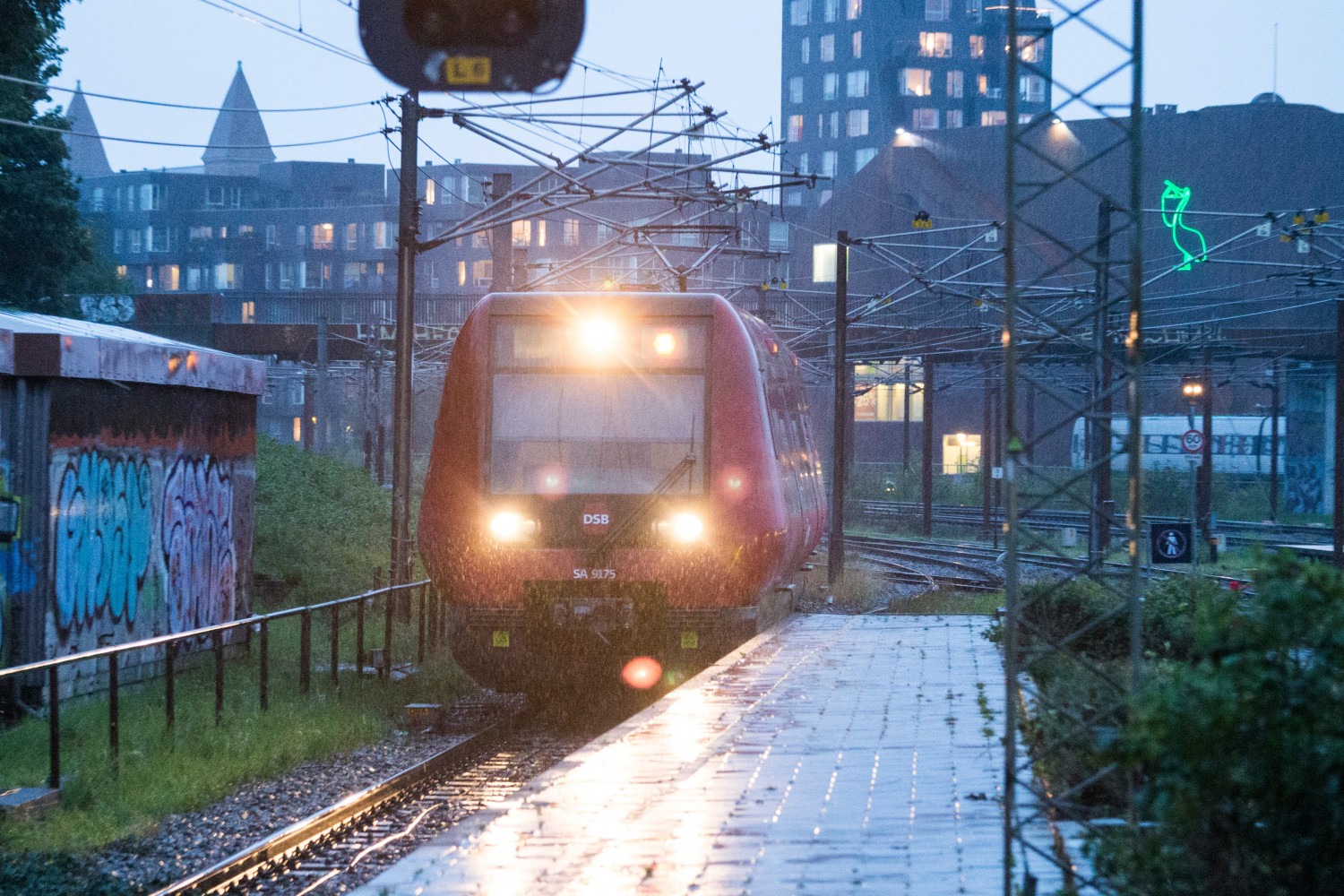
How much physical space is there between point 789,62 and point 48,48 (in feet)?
270

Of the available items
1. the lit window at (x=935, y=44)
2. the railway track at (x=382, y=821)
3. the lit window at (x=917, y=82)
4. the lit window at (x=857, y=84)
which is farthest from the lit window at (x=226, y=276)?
the railway track at (x=382, y=821)

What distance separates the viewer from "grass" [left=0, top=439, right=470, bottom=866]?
26.9ft

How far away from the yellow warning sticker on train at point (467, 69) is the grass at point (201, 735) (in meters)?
4.76

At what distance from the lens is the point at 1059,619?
1367 cm

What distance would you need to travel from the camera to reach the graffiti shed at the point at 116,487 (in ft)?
37.5

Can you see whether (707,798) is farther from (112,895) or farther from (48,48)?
(48,48)

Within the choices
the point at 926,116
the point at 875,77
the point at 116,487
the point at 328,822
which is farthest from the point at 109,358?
the point at 875,77

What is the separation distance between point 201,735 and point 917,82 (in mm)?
94350

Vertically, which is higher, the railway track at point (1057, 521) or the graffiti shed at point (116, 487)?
the graffiti shed at point (116, 487)

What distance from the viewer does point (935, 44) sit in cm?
9925

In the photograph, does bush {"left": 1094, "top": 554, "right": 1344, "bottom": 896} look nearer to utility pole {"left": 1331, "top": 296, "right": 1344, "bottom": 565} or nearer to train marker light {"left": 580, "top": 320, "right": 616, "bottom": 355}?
train marker light {"left": 580, "top": 320, "right": 616, "bottom": 355}

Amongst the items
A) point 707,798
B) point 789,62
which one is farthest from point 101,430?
point 789,62

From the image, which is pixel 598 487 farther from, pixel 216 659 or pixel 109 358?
pixel 109 358

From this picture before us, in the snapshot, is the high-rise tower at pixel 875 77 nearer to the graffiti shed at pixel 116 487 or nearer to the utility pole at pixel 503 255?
the utility pole at pixel 503 255
